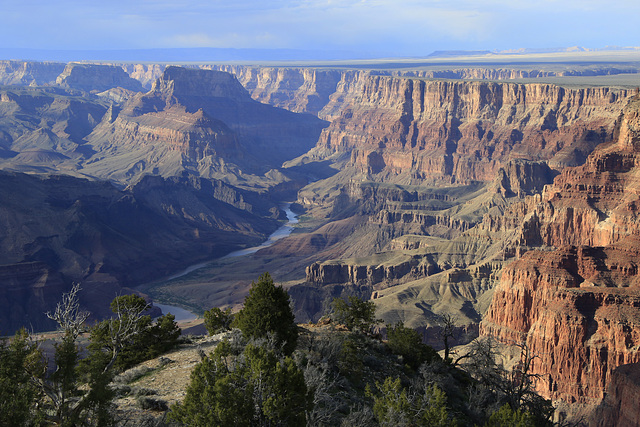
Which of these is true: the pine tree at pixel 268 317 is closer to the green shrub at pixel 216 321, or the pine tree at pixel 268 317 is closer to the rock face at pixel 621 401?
the green shrub at pixel 216 321

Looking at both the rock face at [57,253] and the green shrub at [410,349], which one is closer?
the green shrub at [410,349]

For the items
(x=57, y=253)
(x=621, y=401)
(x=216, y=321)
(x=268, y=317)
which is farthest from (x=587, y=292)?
(x=57, y=253)

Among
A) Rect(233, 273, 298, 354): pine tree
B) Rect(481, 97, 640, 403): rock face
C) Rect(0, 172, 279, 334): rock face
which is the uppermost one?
Rect(233, 273, 298, 354): pine tree

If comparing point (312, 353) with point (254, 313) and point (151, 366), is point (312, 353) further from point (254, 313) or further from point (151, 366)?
point (151, 366)

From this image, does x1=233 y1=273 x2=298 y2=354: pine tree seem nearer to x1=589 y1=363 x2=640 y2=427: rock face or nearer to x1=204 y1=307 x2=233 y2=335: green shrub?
x1=204 y1=307 x2=233 y2=335: green shrub

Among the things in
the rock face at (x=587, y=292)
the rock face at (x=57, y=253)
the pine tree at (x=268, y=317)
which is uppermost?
the pine tree at (x=268, y=317)

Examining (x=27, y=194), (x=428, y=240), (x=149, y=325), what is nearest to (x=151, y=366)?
(x=149, y=325)

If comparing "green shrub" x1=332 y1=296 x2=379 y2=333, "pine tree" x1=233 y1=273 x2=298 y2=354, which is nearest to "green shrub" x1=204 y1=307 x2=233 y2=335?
"green shrub" x1=332 y1=296 x2=379 y2=333

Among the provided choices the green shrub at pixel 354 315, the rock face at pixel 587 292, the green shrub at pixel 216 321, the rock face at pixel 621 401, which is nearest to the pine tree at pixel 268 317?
the green shrub at pixel 354 315

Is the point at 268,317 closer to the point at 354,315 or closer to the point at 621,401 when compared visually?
the point at 354,315
